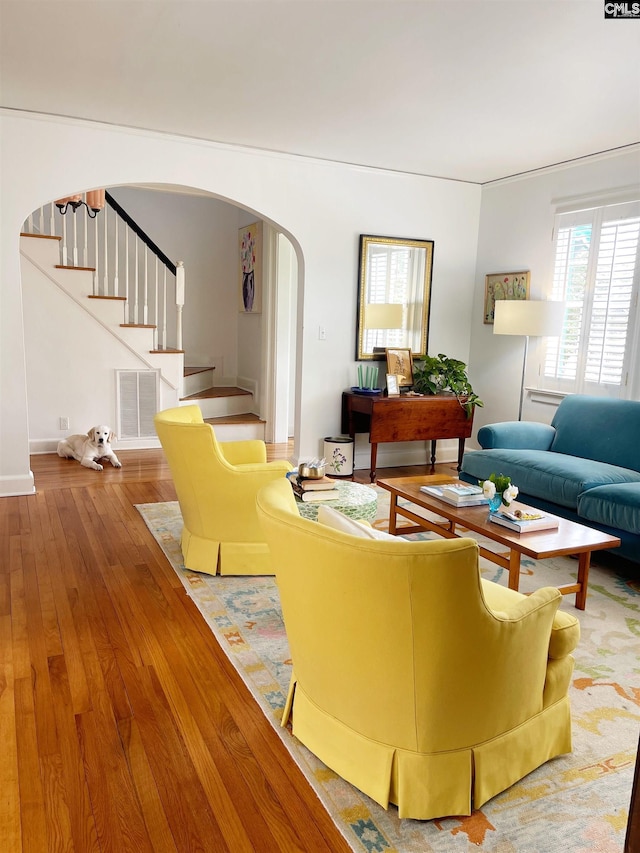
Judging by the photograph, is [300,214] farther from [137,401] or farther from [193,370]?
[193,370]

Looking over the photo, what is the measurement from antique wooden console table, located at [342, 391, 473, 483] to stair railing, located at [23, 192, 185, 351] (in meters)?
2.10

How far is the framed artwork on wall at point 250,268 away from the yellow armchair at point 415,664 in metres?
5.80

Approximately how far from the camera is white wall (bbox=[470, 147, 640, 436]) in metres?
4.93

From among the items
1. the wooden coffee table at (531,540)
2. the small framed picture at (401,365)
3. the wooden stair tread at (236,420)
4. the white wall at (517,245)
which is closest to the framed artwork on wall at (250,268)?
the wooden stair tread at (236,420)

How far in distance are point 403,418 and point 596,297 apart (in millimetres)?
1780

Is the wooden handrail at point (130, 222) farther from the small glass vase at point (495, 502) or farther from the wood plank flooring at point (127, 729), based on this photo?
the small glass vase at point (495, 502)

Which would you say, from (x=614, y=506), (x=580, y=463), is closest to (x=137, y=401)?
(x=580, y=463)

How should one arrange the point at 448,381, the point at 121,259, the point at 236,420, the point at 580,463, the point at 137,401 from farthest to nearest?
1. the point at 121,259
2. the point at 236,420
3. the point at 137,401
4. the point at 448,381
5. the point at 580,463

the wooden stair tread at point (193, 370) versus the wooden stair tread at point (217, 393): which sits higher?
the wooden stair tread at point (193, 370)

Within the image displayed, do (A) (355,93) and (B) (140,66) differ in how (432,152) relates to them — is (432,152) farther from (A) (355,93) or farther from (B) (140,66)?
(B) (140,66)

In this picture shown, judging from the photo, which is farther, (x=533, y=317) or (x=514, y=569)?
(x=533, y=317)

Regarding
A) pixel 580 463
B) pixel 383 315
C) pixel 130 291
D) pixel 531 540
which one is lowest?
pixel 531 540

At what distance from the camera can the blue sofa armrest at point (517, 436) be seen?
469 cm

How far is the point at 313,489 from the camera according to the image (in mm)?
3408
